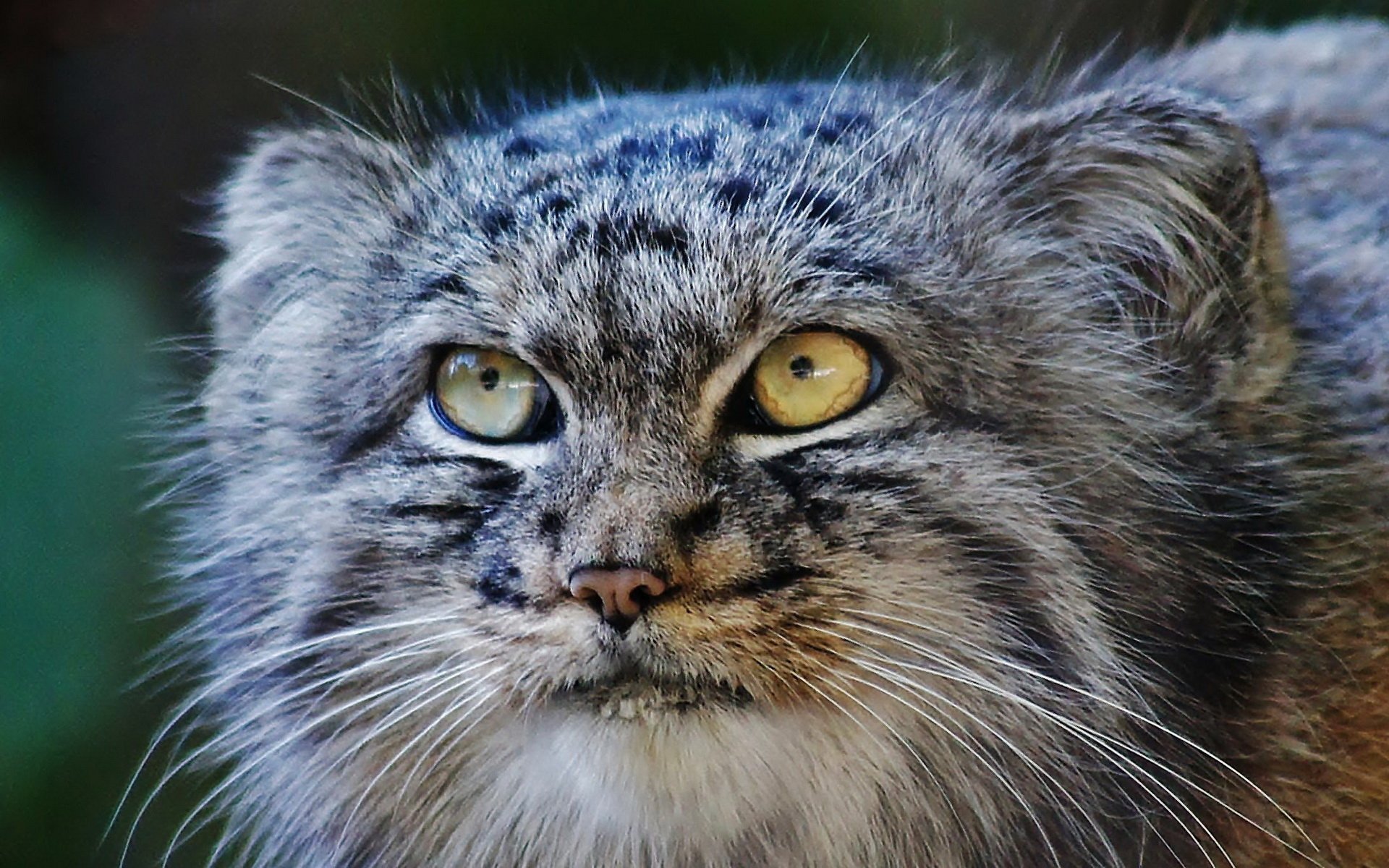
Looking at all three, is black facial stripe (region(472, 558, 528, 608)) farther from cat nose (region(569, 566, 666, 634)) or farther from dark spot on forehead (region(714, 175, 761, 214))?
dark spot on forehead (region(714, 175, 761, 214))

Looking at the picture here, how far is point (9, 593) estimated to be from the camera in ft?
4.28

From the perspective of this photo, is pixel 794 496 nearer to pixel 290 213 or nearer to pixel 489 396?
pixel 489 396

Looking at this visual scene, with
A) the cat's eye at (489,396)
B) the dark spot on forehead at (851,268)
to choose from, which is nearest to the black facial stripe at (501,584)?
the cat's eye at (489,396)

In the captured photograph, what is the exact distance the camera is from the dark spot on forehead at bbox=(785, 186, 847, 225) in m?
1.11

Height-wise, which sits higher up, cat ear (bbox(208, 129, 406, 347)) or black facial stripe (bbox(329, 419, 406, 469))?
cat ear (bbox(208, 129, 406, 347))

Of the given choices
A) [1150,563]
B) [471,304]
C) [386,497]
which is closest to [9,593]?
[386,497]

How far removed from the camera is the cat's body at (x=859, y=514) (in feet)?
3.34

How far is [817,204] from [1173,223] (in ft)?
0.93

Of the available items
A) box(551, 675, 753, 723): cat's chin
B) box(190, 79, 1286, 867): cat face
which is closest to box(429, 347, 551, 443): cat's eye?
box(190, 79, 1286, 867): cat face

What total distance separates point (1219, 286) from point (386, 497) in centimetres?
69

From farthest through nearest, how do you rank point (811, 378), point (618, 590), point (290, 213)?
point (290, 213)
point (811, 378)
point (618, 590)

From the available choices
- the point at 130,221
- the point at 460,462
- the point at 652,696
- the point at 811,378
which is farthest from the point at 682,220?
the point at 130,221

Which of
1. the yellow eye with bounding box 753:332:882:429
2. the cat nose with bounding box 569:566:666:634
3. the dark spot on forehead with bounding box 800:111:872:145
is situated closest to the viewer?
the cat nose with bounding box 569:566:666:634

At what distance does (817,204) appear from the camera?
3.67ft
